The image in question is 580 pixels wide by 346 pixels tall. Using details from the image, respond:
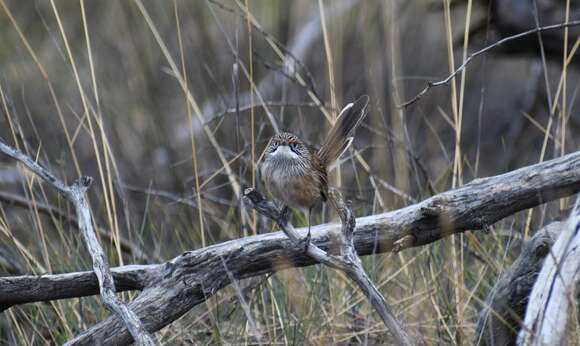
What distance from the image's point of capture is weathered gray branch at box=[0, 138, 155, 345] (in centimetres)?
266

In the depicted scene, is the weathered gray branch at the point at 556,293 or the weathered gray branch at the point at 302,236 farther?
the weathered gray branch at the point at 302,236

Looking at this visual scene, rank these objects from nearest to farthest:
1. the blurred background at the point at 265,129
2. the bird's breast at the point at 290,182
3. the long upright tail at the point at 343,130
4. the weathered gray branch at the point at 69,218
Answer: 1. the bird's breast at the point at 290,182
2. the long upright tail at the point at 343,130
3. the blurred background at the point at 265,129
4. the weathered gray branch at the point at 69,218

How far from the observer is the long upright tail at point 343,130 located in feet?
10.6

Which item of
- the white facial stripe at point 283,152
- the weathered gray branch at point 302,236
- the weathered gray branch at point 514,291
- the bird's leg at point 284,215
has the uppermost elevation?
the white facial stripe at point 283,152

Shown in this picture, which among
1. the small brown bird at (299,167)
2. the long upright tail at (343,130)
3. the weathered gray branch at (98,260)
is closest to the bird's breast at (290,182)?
the small brown bird at (299,167)

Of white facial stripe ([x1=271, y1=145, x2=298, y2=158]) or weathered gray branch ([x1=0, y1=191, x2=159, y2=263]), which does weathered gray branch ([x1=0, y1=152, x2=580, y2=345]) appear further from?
weathered gray branch ([x1=0, y1=191, x2=159, y2=263])

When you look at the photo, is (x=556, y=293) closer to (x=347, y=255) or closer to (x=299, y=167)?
(x=347, y=255)

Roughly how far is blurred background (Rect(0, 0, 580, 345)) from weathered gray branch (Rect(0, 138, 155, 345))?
0.74 m

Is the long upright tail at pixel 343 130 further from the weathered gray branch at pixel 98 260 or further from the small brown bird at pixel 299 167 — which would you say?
the weathered gray branch at pixel 98 260

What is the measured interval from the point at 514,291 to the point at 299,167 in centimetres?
81

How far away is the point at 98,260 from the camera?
2.84 metres

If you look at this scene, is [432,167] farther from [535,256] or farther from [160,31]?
[535,256]

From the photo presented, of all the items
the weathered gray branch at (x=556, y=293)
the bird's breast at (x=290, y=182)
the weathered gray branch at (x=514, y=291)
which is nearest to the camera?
the weathered gray branch at (x=556, y=293)

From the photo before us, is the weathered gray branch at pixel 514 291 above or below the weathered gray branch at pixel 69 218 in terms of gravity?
below
